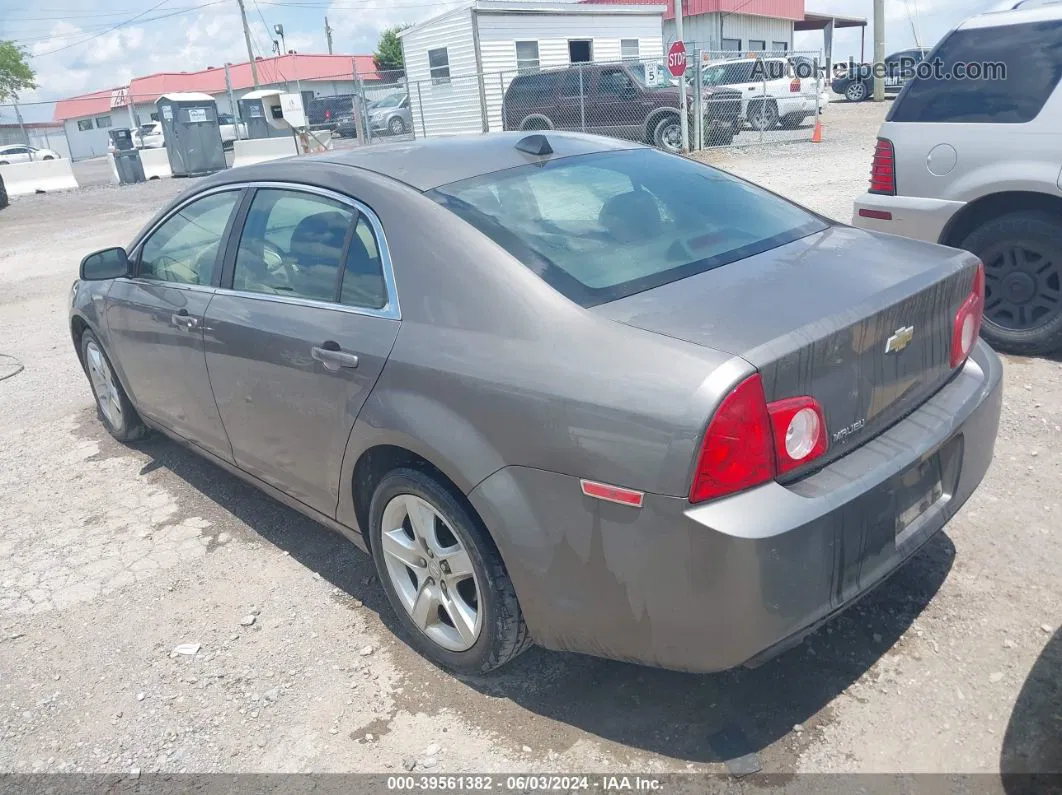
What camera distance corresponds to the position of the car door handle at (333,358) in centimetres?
283

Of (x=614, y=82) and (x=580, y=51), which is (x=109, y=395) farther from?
(x=580, y=51)

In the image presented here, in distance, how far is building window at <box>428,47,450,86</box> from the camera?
25047mm

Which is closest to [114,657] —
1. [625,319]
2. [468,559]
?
[468,559]

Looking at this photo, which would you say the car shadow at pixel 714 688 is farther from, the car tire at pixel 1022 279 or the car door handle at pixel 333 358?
the car tire at pixel 1022 279

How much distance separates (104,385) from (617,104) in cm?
1485

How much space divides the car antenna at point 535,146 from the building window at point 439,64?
912 inches

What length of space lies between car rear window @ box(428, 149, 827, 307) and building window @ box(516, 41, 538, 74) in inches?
893

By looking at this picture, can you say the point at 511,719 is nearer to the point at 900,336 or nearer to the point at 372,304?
the point at 372,304

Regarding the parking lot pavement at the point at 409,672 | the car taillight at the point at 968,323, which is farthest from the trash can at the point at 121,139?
the car taillight at the point at 968,323

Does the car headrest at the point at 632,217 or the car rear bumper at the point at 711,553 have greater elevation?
the car headrest at the point at 632,217

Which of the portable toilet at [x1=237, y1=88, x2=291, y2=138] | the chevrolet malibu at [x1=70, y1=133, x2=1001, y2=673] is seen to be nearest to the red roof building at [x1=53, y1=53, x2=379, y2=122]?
the portable toilet at [x1=237, y1=88, x2=291, y2=138]

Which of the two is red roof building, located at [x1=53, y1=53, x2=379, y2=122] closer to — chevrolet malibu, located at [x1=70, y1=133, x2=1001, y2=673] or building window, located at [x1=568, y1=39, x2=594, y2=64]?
building window, located at [x1=568, y1=39, x2=594, y2=64]

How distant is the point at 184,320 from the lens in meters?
3.74

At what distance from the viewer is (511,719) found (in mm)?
2658
